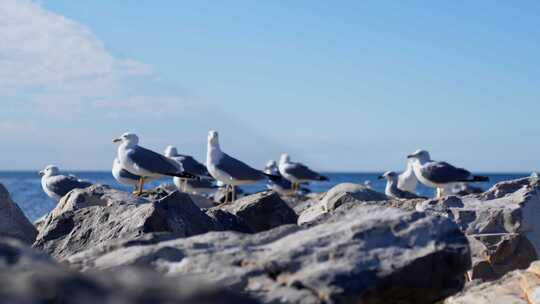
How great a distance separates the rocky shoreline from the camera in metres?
2.78

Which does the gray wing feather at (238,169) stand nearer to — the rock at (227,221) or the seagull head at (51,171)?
the seagull head at (51,171)

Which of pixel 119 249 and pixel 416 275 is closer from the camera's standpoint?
pixel 416 275

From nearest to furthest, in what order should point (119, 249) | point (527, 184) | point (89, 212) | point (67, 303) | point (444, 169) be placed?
point (67, 303)
point (119, 249)
point (89, 212)
point (527, 184)
point (444, 169)

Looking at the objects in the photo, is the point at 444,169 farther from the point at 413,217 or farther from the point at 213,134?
the point at 413,217

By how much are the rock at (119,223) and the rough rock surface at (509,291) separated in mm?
2251

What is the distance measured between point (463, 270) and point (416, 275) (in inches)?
14.0

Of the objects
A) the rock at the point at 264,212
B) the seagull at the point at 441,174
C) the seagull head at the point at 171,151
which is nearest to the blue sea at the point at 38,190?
the rock at the point at 264,212

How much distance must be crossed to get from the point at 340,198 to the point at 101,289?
8.36 metres

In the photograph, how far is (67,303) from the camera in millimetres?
2656

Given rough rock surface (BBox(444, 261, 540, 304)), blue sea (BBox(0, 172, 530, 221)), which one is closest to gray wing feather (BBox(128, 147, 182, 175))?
blue sea (BBox(0, 172, 530, 221))

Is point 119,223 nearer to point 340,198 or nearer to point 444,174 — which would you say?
point 340,198

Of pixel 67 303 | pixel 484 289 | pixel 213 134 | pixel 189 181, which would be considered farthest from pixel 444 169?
pixel 67 303

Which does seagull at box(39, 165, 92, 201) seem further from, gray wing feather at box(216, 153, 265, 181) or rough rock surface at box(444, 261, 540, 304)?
rough rock surface at box(444, 261, 540, 304)

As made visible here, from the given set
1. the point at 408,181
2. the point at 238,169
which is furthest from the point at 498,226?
the point at 408,181
